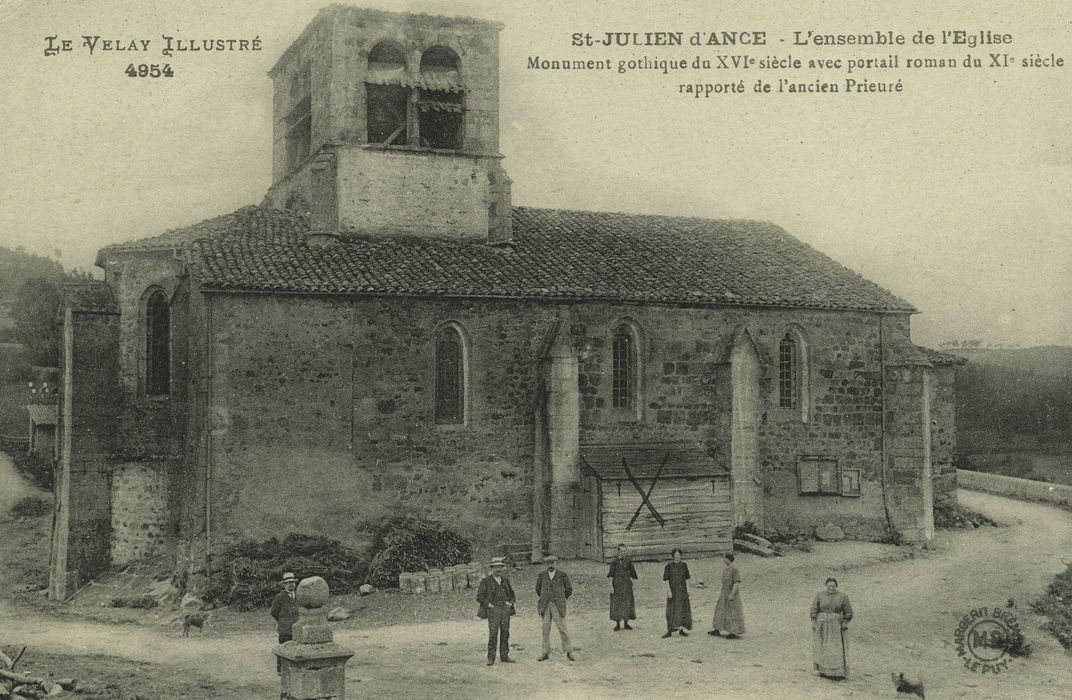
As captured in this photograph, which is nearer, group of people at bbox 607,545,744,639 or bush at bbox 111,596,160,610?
group of people at bbox 607,545,744,639

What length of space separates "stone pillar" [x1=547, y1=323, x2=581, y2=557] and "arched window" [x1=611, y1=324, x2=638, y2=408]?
1580 millimetres

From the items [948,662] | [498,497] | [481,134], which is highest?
[481,134]

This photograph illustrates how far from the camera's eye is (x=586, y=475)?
22.7 meters

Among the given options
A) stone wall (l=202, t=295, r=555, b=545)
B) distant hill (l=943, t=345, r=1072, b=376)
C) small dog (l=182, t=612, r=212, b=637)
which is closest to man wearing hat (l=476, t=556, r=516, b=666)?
small dog (l=182, t=612, r=212, b=637)

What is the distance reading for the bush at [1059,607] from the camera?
17.5m

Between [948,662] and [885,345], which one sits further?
[885,345]

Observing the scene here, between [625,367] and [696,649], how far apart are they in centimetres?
933

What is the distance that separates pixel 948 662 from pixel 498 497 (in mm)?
9933

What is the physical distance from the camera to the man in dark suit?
50.2 ft

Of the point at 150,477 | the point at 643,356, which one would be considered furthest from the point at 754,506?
the point at 150,477

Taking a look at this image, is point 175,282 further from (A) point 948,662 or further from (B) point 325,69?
(A) point 948,662

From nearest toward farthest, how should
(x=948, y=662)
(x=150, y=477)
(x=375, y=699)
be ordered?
(x=375, y=699), (x=948, y=662), (x=150, y=477)

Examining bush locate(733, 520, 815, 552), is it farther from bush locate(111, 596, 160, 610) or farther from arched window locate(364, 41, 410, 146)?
bush locate(111, 596, 160, 610)

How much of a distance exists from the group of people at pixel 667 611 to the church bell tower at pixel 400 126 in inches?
419
